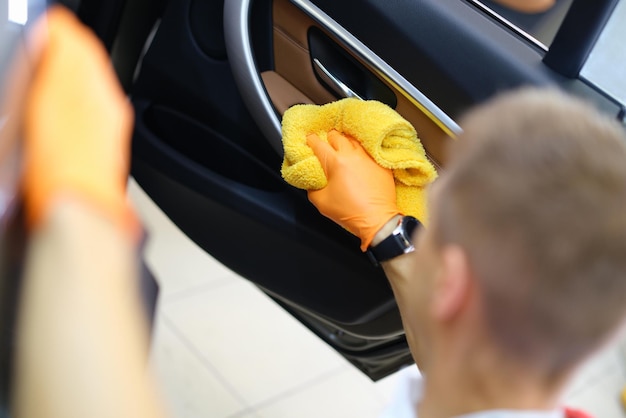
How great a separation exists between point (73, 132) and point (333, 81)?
67cm

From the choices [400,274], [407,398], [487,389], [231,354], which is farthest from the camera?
[231,354]

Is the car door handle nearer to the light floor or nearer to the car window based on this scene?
the car window

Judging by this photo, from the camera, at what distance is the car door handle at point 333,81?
1.18 m

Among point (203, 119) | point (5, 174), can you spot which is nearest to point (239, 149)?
point (203, 119)

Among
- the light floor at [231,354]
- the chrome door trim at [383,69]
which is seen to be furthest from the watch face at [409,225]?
the light floor at [231,354]

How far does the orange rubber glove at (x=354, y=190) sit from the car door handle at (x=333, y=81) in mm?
78

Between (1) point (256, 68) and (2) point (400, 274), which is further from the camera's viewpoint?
(1) point (256, 68)

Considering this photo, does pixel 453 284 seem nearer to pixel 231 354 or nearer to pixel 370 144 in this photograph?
pixel 370 144

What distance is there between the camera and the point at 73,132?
0.58 m

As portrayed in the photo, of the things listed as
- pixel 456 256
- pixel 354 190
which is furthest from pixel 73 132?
pixel 354 190

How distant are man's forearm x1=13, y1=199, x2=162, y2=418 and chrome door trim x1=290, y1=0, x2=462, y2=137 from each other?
26.8 inches

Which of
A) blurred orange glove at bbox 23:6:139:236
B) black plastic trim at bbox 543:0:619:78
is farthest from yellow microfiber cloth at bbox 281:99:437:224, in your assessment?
blurred orange glove at bbox 23:6:139:236

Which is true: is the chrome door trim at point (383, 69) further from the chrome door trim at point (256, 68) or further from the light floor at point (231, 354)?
the light floor at point (231, 354)

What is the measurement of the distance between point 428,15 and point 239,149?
1.23 feet
